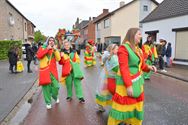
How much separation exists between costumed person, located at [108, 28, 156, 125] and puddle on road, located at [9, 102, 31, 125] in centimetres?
245

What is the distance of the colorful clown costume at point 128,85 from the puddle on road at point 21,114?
245 cm

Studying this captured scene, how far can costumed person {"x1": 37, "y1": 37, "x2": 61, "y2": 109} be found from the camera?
5.60 m

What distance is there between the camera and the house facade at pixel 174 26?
49.6 feet

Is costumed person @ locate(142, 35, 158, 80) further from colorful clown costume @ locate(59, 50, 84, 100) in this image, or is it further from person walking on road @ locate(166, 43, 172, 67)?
person walking on road @ locate(166, 43, 172, 67)

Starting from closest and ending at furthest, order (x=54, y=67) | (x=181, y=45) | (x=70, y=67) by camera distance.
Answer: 1. (x=54, y=67)
2. (x=70, y=67)
3. (x=181, y=45)

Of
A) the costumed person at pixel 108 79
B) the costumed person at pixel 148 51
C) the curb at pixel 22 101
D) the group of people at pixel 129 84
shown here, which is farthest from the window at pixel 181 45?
the group of people at pixel 129 84

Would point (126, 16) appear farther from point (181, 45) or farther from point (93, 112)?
point (93, 112)

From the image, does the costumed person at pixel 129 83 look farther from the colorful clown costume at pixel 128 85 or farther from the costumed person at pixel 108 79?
the costumed person at pixel 108 79

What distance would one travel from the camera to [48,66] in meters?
5.71

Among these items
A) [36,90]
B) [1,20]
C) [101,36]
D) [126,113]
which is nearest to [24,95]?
[36,90]

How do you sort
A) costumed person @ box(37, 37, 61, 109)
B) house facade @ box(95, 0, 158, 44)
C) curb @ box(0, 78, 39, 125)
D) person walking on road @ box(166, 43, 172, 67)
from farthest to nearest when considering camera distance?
house facade @ box(95, 0, 158, 44) < person walking on road @ box(166, 43, 172, 67) < costumed person @ box(37, 37, 61, 109) < curb @ box(0, 78, 39, 125)

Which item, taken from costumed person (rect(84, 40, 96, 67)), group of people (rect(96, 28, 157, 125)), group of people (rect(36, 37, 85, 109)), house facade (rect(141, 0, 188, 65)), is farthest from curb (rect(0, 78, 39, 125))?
house facade (rect(141, 0, 188, 65))

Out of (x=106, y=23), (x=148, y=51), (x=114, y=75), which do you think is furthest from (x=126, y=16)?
(x=114, y=75)

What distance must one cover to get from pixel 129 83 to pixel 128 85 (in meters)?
0.04
